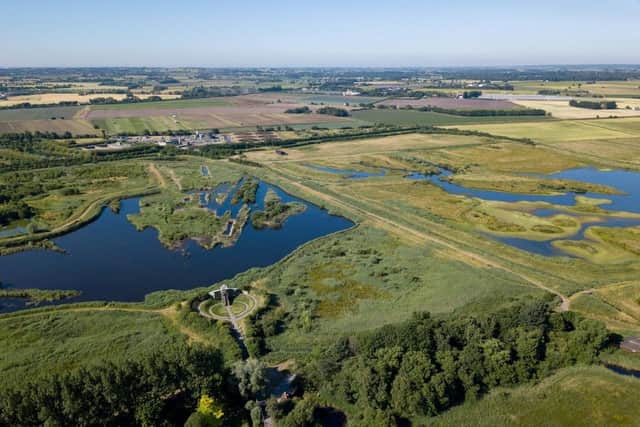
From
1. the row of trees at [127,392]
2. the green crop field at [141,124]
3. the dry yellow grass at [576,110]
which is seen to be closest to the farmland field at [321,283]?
the row of trees at [127,392]

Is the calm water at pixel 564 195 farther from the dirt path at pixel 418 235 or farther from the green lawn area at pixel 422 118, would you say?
the green lawn area at pixel 422 118

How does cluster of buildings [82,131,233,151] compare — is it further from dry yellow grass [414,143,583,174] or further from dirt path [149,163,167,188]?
dry yellow grass [414,143,583,174]

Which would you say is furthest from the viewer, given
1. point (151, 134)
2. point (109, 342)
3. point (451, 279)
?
point (151, 134)

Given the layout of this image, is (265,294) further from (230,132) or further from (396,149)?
(230,132)

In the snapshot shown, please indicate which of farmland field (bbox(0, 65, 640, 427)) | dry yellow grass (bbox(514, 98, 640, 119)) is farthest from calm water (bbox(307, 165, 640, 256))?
dry yellow grass (bbox(514, 98, 640, 119))

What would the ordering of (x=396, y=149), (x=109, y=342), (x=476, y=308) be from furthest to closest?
(x=396, y=149) < (x=476, y=308) < (x=109, y=342)

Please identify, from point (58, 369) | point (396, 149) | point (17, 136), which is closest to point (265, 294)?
point (58, 369)
